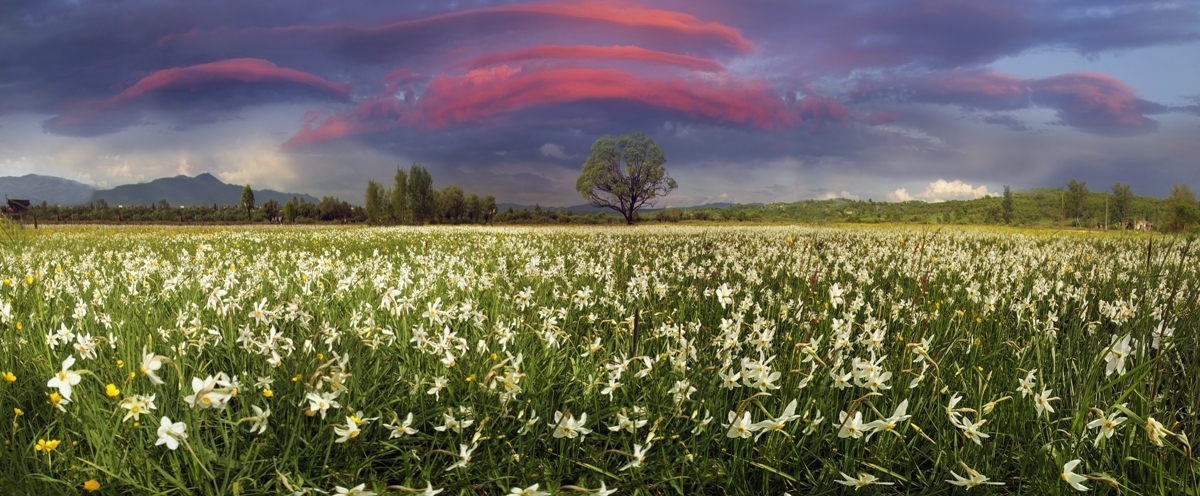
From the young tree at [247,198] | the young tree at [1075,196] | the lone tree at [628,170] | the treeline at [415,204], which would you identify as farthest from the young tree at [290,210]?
the young tree at [1075,196]

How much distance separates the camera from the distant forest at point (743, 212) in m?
16.0

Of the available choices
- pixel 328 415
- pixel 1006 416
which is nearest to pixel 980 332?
pixel 1006 416

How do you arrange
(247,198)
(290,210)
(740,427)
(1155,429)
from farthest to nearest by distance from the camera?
(247,198), (290,210), (740,427), (1155,429)

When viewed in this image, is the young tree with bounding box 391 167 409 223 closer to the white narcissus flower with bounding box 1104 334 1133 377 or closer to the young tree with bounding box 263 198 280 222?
the young tree with bounding box 263 198 280 222

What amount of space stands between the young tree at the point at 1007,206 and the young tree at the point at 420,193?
3202 inches

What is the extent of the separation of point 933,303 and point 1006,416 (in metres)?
3.00

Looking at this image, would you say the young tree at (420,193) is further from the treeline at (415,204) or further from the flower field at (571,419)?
the flower field at (571,419)

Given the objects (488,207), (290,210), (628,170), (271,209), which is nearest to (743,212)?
(628,170)

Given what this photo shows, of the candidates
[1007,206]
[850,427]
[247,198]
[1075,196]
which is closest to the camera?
[850,427]

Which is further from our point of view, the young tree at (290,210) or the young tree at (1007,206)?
the young tree at (290,210)

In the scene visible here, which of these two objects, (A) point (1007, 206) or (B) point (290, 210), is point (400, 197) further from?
(A) point (1007, 206)

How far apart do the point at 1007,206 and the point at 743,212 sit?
91.8 ft

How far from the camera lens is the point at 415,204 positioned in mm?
96312

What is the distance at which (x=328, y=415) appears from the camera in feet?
9.44
